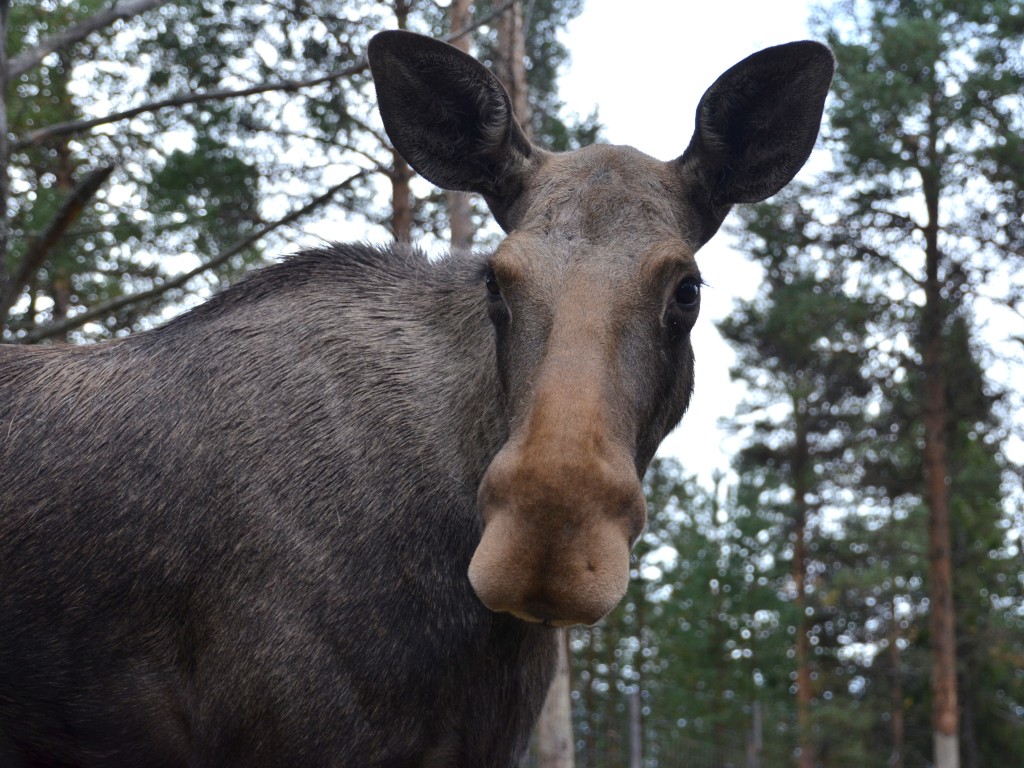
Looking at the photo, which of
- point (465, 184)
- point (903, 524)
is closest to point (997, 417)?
point (903, 524)

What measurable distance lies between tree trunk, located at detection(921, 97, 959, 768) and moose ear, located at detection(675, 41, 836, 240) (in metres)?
17.2

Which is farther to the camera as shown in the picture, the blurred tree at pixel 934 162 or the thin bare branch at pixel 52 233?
the blurred tree at pixel 934 162

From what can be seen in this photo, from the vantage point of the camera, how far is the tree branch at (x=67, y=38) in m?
5.82

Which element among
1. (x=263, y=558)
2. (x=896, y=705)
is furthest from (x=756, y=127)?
(x=896, y=705)

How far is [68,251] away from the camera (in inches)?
557

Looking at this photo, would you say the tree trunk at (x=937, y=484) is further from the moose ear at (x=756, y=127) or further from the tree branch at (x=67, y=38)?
the moose ear at (x=756, y=127)

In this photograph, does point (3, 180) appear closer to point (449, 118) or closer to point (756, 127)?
point (449, 118)

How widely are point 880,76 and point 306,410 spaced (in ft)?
57.6

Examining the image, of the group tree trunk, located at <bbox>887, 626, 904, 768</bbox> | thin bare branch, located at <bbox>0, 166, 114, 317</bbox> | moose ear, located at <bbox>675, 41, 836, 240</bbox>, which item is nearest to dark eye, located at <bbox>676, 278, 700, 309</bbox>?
moose ear, located at <bbox>675, 41, 836, 240</bbox>

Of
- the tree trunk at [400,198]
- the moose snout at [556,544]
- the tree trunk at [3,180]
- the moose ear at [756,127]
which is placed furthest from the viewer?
the tree trunk at [400,198]

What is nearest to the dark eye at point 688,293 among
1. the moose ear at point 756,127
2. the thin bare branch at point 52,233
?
the moose ear at point 756,127

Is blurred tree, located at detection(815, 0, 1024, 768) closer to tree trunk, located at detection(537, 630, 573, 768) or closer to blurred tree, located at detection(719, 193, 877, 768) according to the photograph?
blurred tree, located at detection(719, 193, 877, 768)

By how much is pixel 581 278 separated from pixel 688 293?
45 cm

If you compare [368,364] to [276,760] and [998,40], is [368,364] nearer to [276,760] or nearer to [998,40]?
[276,760]
